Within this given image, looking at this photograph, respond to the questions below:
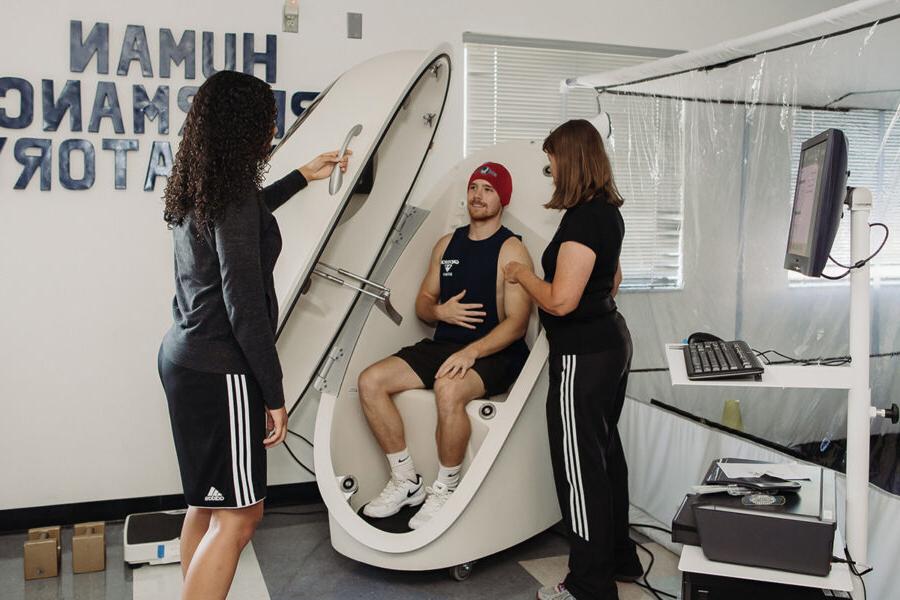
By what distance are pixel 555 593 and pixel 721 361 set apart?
1.08 metres

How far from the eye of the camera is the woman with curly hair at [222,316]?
5.76ft

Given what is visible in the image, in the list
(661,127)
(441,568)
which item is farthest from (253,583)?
(661,127)

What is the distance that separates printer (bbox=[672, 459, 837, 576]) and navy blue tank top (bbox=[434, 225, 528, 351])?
1210mm

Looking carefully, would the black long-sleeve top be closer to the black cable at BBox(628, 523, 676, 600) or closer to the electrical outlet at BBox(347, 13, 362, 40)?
the black cable at BBox(628, 523, 676, 600)

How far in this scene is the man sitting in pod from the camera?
9.12 feet

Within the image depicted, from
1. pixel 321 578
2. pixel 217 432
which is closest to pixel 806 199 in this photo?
pixel 217 432

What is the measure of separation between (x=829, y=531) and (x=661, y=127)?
6.29 ft

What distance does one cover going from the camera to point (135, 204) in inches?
126

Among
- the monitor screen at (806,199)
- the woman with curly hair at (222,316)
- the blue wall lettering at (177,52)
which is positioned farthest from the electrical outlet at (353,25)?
the monitor screen at (806,199)

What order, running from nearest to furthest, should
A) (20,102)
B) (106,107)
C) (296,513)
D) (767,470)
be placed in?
(767,470)
(20,102)
(106,107)
(296,513)

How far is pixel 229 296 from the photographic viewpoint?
1.75 metres

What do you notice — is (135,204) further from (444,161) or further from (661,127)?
(661,127)

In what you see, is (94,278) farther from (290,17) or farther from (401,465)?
(401,465)

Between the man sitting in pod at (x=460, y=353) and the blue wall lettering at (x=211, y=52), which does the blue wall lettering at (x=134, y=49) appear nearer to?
the blue wall lettering at (x=211, y=52)
